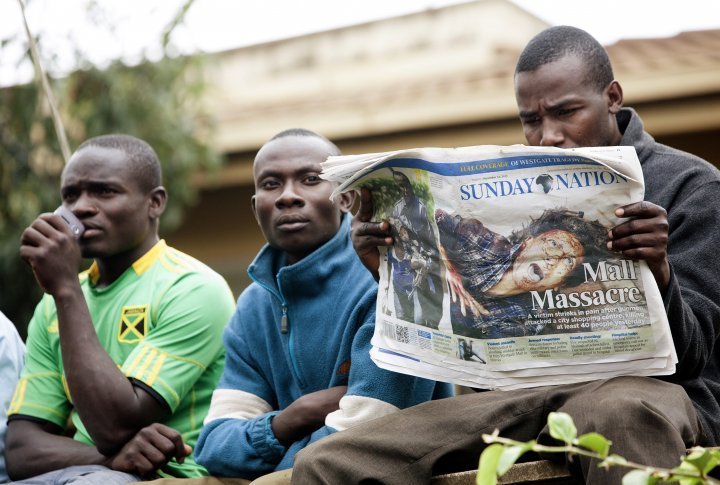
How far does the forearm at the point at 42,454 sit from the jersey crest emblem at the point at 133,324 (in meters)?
0.42

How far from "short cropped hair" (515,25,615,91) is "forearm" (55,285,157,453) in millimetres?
1701

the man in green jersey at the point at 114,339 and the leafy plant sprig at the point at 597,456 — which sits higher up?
the leafy plant sprig at the point at 597,456

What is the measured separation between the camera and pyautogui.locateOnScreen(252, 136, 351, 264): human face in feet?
11.3

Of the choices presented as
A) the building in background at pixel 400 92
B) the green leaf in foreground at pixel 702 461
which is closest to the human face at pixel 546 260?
→ the green leaf in foreground at pixel 702 461

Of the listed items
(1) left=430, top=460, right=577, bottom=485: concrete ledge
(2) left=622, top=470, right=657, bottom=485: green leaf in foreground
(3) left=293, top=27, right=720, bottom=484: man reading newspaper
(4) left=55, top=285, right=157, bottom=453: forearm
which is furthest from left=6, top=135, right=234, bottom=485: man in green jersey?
(2) left=622, top=470, right=657, bottom=485: green leaf in foreground

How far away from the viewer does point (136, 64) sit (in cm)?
743

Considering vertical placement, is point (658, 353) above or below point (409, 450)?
above

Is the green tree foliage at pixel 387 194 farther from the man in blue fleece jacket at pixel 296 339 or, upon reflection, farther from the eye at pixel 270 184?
the eye at pixel 270 184

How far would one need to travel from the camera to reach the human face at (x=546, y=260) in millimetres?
2506

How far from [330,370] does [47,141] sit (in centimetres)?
446

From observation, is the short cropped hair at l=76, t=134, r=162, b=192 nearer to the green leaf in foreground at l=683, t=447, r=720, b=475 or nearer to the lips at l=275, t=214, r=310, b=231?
the lips at l=275, t=214, r=310, b=231

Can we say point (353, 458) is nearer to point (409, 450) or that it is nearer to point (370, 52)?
point (409, 450)

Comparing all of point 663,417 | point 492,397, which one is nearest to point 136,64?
point 492,397

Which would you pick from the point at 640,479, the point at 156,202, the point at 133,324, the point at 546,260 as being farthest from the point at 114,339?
the point at 640,479
